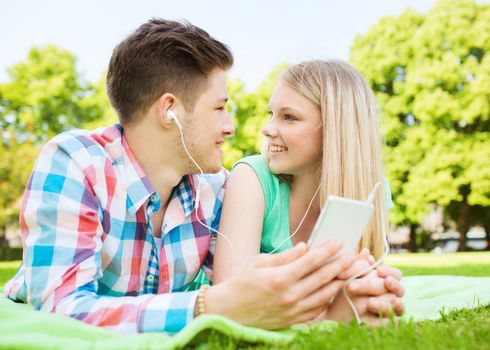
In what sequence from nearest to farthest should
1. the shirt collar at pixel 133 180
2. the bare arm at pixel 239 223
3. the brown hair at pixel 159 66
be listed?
the shirt collar at pixel 133 180, the bare arm at pixel 239 223, the brown hair at pixel 159 66

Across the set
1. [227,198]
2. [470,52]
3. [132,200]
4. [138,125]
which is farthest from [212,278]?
[470,52]

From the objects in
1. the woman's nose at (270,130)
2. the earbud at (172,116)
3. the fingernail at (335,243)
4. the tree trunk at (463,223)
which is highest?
the earbud at (172,116)

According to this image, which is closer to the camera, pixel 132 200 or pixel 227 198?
pixel 132 200

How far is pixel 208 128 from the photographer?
3080 mm

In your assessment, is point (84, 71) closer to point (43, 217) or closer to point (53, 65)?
point (53, 65)

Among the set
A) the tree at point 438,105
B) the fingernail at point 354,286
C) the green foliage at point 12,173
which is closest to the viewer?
the fingernail at point 354,286

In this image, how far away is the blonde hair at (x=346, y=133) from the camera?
3143mm

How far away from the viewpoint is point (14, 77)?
2592 cm

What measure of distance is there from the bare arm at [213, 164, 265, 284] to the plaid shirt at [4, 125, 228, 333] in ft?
0.51

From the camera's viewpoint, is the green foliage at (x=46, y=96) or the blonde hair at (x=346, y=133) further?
the green foliage at (x=46, y=96)

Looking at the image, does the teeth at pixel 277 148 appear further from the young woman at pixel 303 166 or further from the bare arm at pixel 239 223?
the bare arm at pixel 239 223

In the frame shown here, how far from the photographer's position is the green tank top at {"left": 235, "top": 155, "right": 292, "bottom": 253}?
3412 millimetres

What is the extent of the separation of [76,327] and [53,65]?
26.0 meters

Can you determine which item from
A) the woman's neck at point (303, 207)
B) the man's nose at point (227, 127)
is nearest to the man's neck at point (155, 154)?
the man's nose at point (227, 127)
